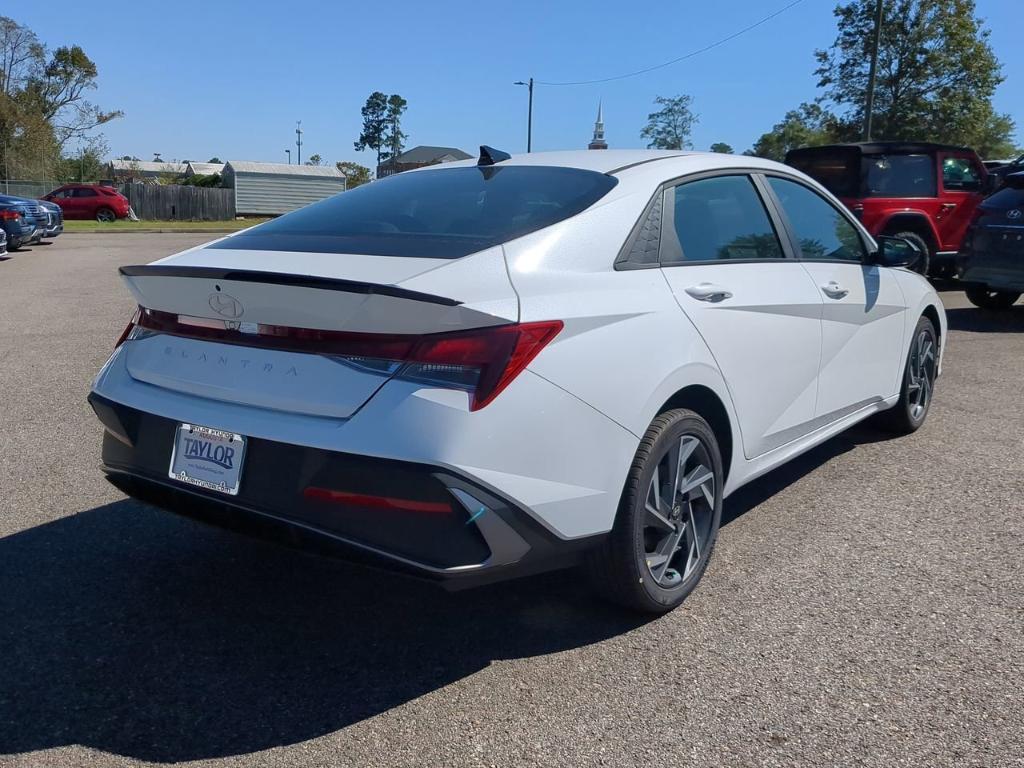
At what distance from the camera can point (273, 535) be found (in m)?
2.74

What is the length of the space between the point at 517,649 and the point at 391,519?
786 millimetres

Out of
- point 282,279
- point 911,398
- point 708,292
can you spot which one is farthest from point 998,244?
point 282,279

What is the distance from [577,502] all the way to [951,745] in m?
1.19

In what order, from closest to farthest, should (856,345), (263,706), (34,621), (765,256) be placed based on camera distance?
(263,706)
(34,621)
(765,256)
(856,345)

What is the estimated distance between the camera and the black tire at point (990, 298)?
11.7 metres

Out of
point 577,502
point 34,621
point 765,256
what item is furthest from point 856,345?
point 34,621

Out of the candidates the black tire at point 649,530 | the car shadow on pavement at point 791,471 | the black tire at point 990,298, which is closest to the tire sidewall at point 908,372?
the car shadow on pavement at point 791,471

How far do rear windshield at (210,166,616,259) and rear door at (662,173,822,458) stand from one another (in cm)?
41

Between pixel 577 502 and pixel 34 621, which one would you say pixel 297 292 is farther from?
pixel 34 621

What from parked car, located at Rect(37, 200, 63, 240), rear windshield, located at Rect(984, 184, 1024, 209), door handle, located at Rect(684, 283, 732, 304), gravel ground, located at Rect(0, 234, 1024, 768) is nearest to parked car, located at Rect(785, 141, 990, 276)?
rear windshield, located at Rect(984, 184, 1024, 209)

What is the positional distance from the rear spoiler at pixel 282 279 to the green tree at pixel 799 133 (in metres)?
37.4

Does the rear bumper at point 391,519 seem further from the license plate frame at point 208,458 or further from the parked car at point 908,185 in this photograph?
the parked car at point 908,185

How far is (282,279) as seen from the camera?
2727 millimetres

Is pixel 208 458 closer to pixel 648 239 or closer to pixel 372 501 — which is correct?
pixel 372 501
